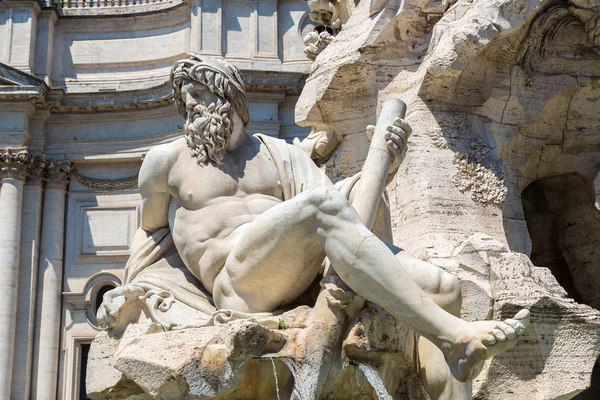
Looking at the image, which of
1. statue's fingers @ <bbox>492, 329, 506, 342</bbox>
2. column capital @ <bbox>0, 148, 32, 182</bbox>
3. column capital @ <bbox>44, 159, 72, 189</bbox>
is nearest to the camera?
statue's fingers @ <bbox>492, 329, 506, 342</bbox>

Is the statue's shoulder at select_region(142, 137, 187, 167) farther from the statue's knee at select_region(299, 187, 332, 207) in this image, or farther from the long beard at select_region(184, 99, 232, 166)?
the statue's knee at select_region(299, 187, 332, 207)

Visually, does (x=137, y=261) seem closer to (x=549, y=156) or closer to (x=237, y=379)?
(x=237, y=379)

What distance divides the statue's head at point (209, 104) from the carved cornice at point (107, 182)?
53.8 feet

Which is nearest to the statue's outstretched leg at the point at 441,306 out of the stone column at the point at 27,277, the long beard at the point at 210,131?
the long beard at the point at 210,131

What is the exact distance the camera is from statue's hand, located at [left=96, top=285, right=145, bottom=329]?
181 inches

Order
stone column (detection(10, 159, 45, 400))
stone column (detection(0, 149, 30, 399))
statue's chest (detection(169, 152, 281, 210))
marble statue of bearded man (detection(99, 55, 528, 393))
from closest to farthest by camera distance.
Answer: marble statue of bearded man (detection(99, 55, 528, 393)) < statue's chest (detection(169, 152, 281, 210)) < stone column (detection(0, 149, 30, 399)) < stone column (detection(10, 159, 45, 400))

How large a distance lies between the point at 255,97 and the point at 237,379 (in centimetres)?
1637

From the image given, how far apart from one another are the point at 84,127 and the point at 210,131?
17.4 m

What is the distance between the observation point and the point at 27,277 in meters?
20.2

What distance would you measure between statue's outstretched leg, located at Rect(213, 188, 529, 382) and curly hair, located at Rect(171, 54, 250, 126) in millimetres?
747

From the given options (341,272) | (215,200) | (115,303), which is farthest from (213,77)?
(341,272)

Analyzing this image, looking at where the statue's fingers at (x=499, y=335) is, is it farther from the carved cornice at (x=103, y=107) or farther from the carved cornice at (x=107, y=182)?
the carved cornice at (x=107, y=182)

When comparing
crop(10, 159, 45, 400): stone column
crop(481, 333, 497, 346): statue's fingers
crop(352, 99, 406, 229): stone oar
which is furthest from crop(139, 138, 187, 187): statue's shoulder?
crop(10, 159, 45, 400): stone column

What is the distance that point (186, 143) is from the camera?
4.85 meters
